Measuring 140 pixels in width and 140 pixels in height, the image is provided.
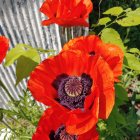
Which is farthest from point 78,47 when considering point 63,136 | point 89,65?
point 63,136

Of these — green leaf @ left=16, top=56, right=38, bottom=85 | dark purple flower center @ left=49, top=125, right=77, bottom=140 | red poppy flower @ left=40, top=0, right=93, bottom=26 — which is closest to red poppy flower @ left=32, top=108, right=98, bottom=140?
dark purple flower center @ left=49, top=125, right=77, bottom=140

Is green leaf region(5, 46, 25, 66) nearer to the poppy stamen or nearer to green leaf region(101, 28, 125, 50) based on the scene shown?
the poppy stamen

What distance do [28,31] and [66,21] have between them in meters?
Answer: 1.26

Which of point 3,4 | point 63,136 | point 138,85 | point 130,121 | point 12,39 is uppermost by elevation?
point 63,136

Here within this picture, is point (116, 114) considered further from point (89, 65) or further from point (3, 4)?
point (3, 4)

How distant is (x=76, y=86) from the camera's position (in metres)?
0.92

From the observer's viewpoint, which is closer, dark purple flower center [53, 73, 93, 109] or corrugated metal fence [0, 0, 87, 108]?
dark purple flower center [53, 73, 93, 109]

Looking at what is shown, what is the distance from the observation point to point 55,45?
233 cm

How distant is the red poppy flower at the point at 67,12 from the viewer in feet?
3.22

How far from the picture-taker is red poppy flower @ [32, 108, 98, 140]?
837mm

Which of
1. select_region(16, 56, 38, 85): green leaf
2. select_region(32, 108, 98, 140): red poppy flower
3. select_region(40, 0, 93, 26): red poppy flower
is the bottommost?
select_region(32, 108, 98, 140): red poppy flower

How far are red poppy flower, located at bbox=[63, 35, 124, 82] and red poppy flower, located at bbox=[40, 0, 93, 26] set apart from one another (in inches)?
3.3

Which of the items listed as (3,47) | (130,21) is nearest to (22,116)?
(3,47)

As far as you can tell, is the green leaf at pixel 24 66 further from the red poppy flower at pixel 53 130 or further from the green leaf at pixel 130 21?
the green leaf at pixel 130 21
